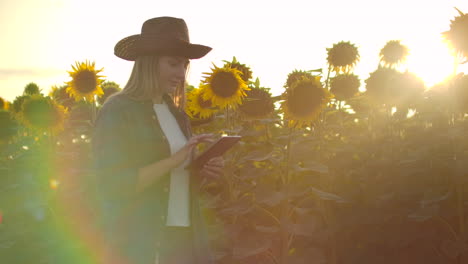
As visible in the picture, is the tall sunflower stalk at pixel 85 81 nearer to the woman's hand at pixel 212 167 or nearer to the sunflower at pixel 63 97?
the sunflower at pixel 63 97

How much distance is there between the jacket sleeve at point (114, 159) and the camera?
114 inches

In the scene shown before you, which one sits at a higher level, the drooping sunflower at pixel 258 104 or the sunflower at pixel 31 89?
the sunflower at pixel 31 89

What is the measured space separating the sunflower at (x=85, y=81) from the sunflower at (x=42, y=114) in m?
0.51

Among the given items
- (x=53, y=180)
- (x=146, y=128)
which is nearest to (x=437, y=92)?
(x=146, y=128)

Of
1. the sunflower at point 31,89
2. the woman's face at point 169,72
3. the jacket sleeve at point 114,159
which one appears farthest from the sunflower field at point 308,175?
the sunflower at point 31,89

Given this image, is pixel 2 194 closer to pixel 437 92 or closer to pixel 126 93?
pixel 126 93

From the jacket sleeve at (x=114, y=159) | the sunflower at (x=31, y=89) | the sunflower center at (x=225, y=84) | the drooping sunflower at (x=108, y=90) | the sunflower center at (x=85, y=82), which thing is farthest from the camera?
the sunflower at (x=31, y=89)

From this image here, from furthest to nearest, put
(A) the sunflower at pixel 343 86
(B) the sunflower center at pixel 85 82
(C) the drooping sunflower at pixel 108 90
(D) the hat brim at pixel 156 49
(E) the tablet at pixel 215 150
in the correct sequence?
(C) the drooping sunflower at pixel 108 90
(B) the sunflower center at pixel 85 82
(A) the sunflower at pixel 343 86
(D) the hat brim at pixel 156 49
(E) the tablet at pixel 215 150

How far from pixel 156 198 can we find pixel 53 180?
2766 millimetres

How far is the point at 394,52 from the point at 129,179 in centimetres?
438

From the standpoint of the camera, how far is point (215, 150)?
279 cm

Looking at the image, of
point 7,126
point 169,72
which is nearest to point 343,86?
point 169,72

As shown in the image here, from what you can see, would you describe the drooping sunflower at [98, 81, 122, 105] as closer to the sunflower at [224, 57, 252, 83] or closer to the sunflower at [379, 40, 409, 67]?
the sunflower at [224, 57, 252, 83]

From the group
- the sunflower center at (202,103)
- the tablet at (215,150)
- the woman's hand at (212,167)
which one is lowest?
the woman's hand at (212,167)
